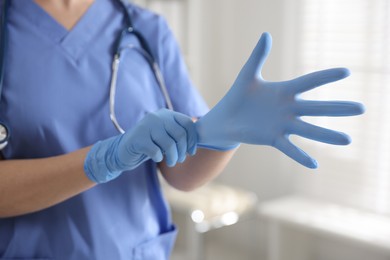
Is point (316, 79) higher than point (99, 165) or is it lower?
higher

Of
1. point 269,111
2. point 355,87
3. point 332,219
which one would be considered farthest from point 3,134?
point 355,87

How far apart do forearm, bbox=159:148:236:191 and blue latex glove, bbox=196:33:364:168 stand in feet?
0.46

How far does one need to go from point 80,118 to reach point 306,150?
1.68 meters

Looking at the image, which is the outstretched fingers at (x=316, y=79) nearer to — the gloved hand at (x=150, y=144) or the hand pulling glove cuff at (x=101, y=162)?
the gloved hand at (x=150, y=144)

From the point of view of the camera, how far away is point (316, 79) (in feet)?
2.41

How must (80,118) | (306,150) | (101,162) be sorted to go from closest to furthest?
(101,162), (80,118), (306,150)

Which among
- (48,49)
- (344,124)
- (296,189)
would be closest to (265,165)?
(296,189)

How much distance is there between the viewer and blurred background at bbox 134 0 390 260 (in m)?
2.17

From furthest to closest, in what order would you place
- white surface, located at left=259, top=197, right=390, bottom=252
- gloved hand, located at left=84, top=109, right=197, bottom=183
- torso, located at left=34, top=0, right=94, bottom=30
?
white surface, located at left=259, top=197, right=390, bottom=252
torso, located at left=34, top=0, right=94, bottom=30
gloved hand, located at left=84, top=109, right=197, bottom=183

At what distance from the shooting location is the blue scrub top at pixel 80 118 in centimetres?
94

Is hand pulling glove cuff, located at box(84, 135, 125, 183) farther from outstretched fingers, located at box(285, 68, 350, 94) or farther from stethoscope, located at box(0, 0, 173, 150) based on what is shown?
outstretched fingers, located at box(285, 68, 350, 94)

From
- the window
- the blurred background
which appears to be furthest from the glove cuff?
the window

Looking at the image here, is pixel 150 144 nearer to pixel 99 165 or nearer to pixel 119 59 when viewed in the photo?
pixel 99 165

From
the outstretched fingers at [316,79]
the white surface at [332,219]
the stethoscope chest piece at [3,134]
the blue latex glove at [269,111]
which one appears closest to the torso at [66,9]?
the stethoscope chest piece at [3,134]
